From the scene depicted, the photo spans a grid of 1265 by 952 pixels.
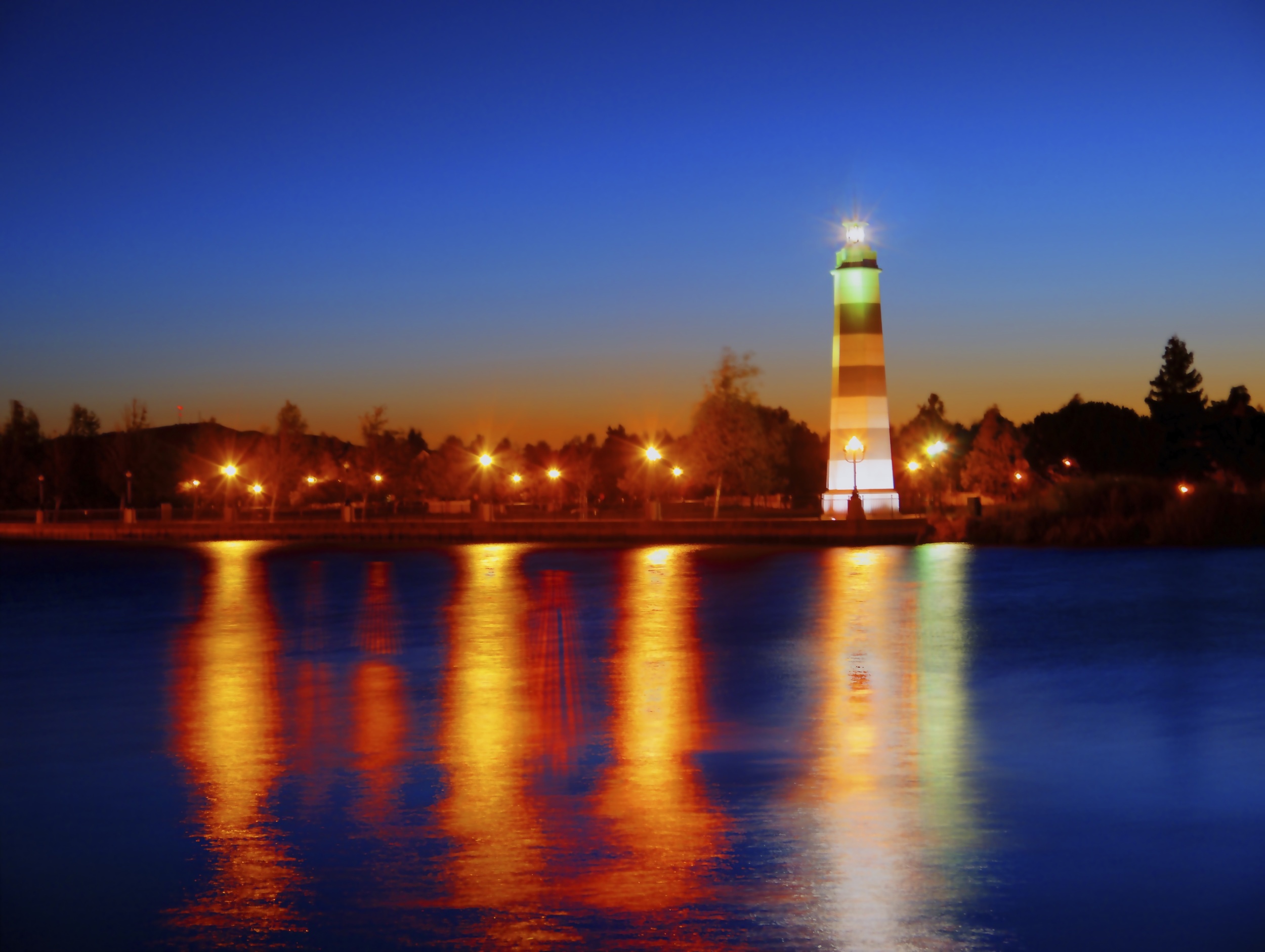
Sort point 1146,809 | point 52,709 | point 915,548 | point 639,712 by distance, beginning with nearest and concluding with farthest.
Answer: point 1146,809
point 639,712
point 52,709
point 915,548

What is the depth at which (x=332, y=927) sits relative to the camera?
17.1ft

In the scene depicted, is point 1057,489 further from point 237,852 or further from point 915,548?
point 237,852

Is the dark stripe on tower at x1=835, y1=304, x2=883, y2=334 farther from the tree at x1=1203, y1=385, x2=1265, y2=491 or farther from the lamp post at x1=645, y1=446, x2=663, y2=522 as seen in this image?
the tree at x1=1203, y1=385, x2=1265, y2=491

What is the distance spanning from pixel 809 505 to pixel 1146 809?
8060 cm

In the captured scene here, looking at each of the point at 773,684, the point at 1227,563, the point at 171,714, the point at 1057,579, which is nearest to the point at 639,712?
the point at 773,684

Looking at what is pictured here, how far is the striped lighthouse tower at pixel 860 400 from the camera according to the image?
46.4 metres

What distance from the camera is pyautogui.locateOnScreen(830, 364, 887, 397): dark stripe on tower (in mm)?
46469

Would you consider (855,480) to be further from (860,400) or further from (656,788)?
(656,788)

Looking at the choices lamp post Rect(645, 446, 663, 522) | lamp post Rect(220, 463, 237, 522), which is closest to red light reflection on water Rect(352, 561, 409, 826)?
lamp post Rect(645, 446, 663, 522)

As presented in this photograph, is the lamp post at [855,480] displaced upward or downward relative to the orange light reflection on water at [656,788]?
upward

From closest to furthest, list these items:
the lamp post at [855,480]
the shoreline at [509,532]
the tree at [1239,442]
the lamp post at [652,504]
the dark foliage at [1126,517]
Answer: the dark foliage at [1126,517] → the shoreline at [509,532] → the lamp post at [855,480] → the lamp post at [652,504] → the tree at [1239,442]

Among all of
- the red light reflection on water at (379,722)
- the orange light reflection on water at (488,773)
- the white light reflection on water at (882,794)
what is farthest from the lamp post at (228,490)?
the white light reflection on water at (882,794)

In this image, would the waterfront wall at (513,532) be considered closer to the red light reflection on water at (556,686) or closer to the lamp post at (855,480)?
the lamp post at (855,480)

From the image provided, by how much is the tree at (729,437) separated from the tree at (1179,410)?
31593 mm
